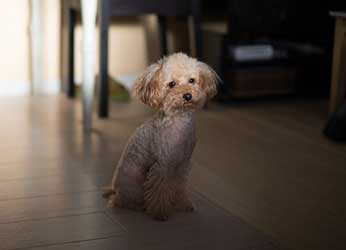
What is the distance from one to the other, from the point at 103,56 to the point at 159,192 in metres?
1.42

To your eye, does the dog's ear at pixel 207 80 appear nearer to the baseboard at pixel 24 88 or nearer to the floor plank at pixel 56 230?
the floor plank at pixel 56 230

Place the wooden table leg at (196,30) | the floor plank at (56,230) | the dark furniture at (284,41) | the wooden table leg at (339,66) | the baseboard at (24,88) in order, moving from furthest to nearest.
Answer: the baseboard at (24,88), the dark furniture at (284,41), the wooden table leg at (196,30), the wooden table leg at (339,66), the floor plank at (56,230)

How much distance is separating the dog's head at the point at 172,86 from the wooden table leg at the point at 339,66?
Answer: 1.21m

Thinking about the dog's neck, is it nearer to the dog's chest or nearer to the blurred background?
the dog's chest

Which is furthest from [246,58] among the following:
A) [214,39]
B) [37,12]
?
[37,12]

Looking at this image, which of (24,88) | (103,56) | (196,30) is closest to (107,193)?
(103,56)

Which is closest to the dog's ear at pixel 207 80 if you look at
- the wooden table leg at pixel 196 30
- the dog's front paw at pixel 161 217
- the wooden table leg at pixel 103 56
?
the dog's front paw at pixel 161 217

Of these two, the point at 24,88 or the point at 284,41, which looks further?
the point at 284,41

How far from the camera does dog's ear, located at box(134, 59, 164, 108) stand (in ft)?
6.77

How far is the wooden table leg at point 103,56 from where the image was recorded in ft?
10.8

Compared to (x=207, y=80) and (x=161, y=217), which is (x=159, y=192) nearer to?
(x=161, y=217)

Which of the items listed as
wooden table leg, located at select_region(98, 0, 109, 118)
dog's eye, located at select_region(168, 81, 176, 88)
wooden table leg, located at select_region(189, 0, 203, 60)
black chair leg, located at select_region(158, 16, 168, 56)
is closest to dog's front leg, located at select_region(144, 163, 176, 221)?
dog's eye, located at select_region(168, 81, 176, 88)

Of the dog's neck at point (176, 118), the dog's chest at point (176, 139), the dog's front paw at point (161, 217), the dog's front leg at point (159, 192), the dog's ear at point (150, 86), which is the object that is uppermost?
the dog's ear at point (150, 86)

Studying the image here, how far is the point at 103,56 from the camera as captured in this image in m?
3.34
